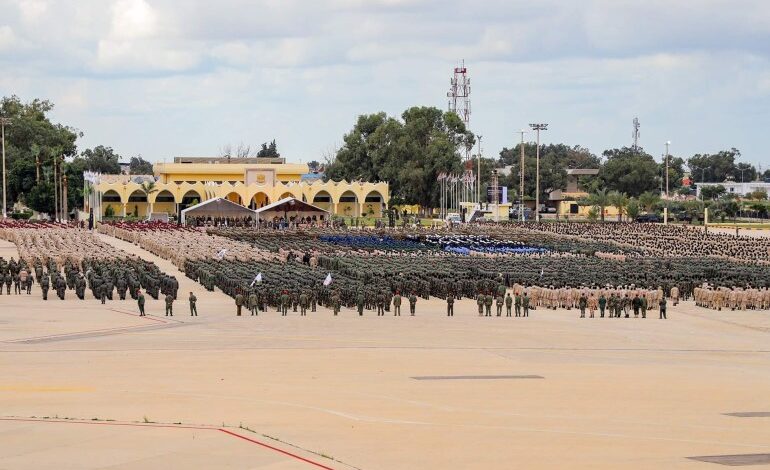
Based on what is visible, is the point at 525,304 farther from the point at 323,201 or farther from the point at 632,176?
the point at 632,176

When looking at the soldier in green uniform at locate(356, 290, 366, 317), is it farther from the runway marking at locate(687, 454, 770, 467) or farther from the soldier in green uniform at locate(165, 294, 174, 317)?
the runway marking at locate(687, 454, 770, 467)

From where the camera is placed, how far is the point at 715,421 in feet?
79.9

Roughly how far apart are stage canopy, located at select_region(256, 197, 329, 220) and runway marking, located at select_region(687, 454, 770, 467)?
96.0 m

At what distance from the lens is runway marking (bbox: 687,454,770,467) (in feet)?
65.6

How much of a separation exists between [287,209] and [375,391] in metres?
90.5

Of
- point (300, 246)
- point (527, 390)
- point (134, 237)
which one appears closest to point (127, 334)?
point (527, 390)

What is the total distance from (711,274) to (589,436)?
38662 millimetres

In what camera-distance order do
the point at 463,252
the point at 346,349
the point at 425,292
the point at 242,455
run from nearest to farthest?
the point at 242,455 → the point at 346,349 → the point at 425,292 → the point at 463,252

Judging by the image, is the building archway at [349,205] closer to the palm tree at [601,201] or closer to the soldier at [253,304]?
the palm tree at [601,201]

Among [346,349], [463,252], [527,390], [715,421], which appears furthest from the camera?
[463,252]

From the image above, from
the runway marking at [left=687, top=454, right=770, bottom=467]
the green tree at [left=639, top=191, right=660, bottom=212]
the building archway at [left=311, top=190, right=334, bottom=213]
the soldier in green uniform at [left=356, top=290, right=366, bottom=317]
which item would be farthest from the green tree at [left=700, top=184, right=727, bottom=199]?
the runway marking at [left=687, top=454, right=770, bottom=467]

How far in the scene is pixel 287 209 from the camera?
117188mm

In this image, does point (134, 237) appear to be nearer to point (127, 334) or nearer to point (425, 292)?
point (425, 292)

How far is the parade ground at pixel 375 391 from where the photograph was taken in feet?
67.3
